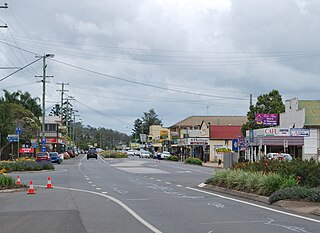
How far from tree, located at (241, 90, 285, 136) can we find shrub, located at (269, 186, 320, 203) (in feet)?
190

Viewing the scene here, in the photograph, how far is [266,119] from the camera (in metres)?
68.7

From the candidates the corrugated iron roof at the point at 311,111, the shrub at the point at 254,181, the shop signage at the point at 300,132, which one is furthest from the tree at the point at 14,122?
the shrub at the point at 254,181

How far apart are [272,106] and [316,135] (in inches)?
727

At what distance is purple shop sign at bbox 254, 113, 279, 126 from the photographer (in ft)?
222

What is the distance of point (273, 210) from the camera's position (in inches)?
631

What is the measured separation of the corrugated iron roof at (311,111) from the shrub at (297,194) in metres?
42.2

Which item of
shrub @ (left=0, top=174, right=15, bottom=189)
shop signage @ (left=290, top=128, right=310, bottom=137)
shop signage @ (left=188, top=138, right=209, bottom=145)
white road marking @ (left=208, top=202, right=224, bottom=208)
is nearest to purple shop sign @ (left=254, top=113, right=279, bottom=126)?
shop signage @ (left=290, top=128, right=310, bottom=137)

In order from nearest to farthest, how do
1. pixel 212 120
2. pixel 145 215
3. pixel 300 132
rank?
1. pixel 145 215
2. pixel 300 132
3. pixel 212 120

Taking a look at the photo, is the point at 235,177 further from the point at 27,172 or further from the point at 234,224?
the point at 27,172

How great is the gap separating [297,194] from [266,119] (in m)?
52.4

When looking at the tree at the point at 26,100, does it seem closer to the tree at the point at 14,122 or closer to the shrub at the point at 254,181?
the tree at the point at 14,122

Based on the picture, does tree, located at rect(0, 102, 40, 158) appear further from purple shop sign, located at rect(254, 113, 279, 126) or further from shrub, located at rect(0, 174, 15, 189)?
shrub, located at rect(0, 174, 15, 189)

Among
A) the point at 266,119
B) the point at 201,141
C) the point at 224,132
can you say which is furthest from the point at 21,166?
the point at 224,132

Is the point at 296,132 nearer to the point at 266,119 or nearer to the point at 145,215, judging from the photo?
the point at 266,119
